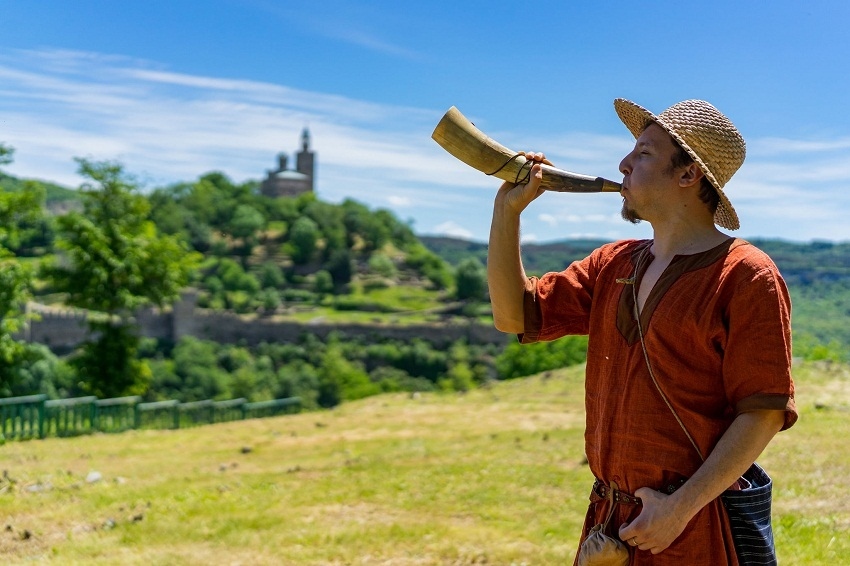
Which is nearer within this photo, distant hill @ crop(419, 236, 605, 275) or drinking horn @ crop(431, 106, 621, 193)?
drinking horn @ crop(431, 106, 621, 193)

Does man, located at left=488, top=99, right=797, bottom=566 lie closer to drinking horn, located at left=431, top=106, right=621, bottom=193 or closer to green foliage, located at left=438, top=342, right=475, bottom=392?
drinking horn, located at left=431, top=106, right=621, bottom=193

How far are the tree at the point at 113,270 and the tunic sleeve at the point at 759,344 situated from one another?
2126 centimetres

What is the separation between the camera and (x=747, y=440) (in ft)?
7.05

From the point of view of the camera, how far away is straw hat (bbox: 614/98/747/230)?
2283mm

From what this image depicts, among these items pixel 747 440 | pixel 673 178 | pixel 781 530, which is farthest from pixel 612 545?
pixel 781 530

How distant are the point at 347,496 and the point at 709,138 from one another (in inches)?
260

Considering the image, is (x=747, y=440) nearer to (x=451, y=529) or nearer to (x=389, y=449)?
(x=451, y=529)

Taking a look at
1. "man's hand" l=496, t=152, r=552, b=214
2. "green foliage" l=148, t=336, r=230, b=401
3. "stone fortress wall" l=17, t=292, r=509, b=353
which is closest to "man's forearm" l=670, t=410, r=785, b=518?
"man's hand" l=496, t=152, r=552, b=214

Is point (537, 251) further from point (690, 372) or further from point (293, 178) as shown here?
point (690, 372)

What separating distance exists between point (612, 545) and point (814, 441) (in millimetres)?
9188

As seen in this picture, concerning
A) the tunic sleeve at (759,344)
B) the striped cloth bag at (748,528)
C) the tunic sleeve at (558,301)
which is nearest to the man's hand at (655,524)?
the striped cloth bag at (748,528)

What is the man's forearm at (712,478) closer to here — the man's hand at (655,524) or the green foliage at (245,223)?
the man's hand at (655,524)

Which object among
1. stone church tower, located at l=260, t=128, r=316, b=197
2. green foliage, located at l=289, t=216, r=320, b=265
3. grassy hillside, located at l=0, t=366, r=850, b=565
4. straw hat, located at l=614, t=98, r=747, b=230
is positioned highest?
stone church tower, located at l=260, t=128, r=316, b=197

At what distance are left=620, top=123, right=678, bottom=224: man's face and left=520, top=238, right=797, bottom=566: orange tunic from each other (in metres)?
0.18
